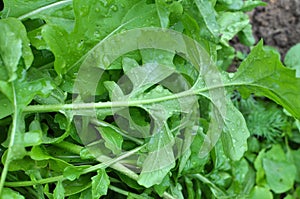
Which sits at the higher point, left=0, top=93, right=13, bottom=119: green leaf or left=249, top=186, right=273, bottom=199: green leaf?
left=0, top=93, right=13, bottom=119: green leaf

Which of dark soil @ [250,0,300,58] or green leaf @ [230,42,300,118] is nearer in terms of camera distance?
green leaf @ [230,42,300,118]

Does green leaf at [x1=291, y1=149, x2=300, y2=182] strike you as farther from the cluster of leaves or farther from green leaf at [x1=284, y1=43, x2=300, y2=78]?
the cluster of leaves

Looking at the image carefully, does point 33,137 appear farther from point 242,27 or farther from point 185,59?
point 242,27

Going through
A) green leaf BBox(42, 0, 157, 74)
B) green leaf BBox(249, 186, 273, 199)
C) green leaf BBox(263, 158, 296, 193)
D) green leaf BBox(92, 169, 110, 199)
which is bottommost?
green leaf BBox(263, 158, 296, 193)

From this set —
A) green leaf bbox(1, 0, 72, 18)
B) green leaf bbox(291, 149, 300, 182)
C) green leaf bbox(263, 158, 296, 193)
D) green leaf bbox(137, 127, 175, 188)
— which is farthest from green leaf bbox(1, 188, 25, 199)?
green leaf bbox(291, 149, 300, 182)

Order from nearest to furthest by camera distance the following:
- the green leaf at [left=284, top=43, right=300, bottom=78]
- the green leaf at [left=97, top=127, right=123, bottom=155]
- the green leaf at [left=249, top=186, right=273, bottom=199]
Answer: the green leaf at [left=97, top=127, right=123, bottom=155]
the green leaf at [left=249, top=186, right=273, bottom=199]
the green leaf at [left=284, top=43, right=300, bottom=78]

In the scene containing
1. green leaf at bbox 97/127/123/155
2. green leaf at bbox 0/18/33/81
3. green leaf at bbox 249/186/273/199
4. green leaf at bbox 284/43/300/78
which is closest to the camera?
green leaf at bbox 0/18/33/81

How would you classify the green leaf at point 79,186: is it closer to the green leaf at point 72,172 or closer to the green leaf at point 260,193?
the green leaf at point 72,172
